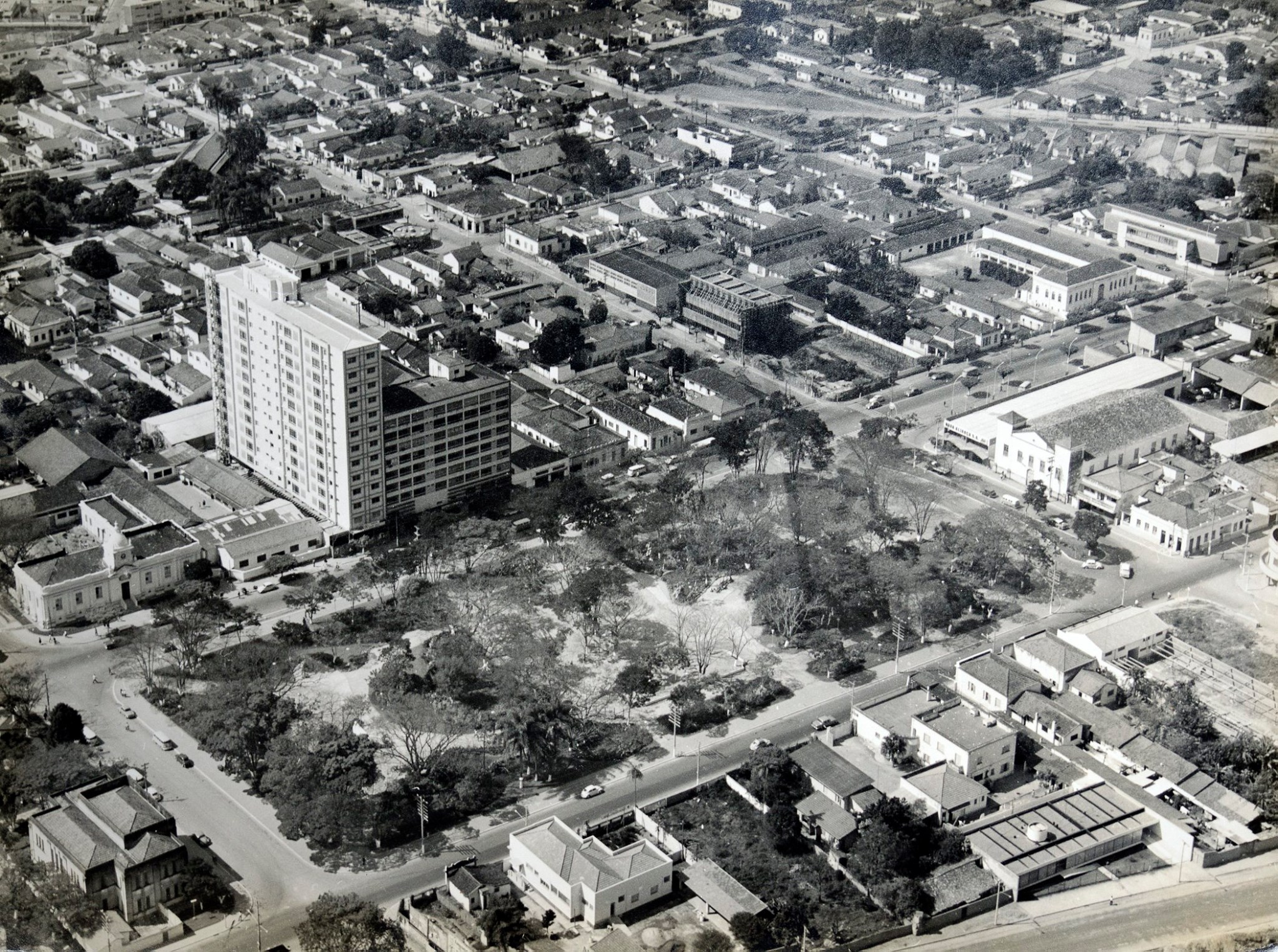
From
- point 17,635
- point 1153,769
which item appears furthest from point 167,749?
point 1153,769

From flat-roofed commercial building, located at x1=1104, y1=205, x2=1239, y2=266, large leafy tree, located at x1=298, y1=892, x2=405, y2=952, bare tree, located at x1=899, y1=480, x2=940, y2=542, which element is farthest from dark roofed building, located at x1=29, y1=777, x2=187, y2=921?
flat-roofed commercial building, located at x1=1104, y1=205, x2=1239, y2=266

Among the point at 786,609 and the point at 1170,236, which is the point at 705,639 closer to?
the point at 786,609

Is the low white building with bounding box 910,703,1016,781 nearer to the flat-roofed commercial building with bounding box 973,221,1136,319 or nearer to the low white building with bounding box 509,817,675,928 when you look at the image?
the low white building with bounding box 509,817,675,928

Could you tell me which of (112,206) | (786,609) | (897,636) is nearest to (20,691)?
(786,609)

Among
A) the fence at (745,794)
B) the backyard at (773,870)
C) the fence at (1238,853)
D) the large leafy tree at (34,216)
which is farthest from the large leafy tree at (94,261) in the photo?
the fence at (1238,853)

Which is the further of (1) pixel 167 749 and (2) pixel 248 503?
(2) pixel 248 503

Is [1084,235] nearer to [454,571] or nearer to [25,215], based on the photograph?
[454,571]
